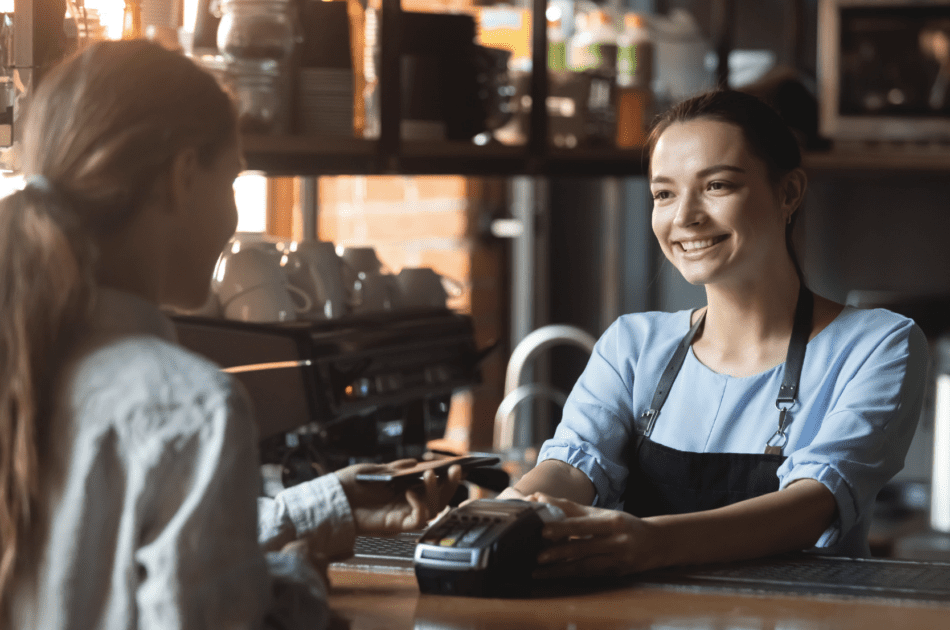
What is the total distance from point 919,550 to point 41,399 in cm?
226

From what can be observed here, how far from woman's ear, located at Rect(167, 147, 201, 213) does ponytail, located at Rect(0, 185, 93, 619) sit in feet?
0.24

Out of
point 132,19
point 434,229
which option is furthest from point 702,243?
point 434,229

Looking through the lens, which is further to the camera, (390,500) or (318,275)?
(318,275)

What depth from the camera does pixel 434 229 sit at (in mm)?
2961

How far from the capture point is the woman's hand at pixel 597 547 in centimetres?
99

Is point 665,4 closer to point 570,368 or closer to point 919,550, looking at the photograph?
point 570,368

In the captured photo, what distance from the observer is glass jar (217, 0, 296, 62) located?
150 cm

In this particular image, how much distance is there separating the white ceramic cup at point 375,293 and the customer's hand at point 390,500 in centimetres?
75

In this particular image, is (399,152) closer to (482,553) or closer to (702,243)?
(702,243)

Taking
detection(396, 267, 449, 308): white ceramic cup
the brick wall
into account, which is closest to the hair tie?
detection(396, 267, 449, 308): white ceramic cup

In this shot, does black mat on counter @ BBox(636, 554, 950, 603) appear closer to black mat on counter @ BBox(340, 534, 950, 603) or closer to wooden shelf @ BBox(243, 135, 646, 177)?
black mat on counter @ BBox(340, 534, 950, 603)

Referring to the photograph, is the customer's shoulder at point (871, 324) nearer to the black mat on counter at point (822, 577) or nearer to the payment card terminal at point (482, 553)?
the black mat on counter at point (822, 577)

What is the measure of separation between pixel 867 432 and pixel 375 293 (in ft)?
2.64

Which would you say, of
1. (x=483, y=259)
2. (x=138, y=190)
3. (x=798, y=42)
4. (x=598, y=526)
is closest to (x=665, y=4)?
(x=798, y=42)
